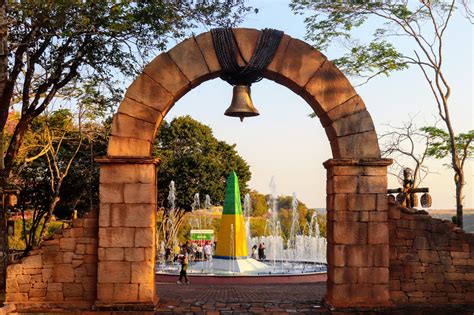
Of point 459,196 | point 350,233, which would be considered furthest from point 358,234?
point 459,196

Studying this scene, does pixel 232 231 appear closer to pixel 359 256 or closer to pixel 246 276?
pixel 246 276

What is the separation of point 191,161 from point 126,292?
20223mm

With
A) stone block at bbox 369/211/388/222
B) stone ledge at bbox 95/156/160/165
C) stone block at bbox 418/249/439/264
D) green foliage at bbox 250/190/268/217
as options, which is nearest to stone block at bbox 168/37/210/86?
stone ledge at bbox 95/156/160/165

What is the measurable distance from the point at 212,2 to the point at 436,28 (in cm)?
766

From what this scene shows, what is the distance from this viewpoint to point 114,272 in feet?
26.8

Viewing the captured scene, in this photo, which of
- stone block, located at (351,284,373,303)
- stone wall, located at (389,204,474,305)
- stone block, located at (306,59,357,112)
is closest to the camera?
stone block, located at (351,284,373,303)

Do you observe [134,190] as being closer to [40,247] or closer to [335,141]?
[40,247]

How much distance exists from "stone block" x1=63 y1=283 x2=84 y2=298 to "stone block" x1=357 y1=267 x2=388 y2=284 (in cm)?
450

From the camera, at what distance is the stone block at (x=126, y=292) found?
8141 millimetres

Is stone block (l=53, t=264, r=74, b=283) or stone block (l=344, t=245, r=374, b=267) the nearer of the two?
stone block (l=53, t=264, r=74, b=283)

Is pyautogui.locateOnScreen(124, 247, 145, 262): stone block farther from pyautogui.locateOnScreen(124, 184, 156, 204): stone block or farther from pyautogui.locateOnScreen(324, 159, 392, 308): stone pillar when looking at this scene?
pyautogui.locateOnScreen(324, 159, 392, 308): stone pillar

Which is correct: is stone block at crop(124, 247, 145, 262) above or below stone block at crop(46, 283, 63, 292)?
above

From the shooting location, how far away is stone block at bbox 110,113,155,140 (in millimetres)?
8383

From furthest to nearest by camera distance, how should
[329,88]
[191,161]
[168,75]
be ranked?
1. [191,161]
2. [329,88]
3. [168,75]
